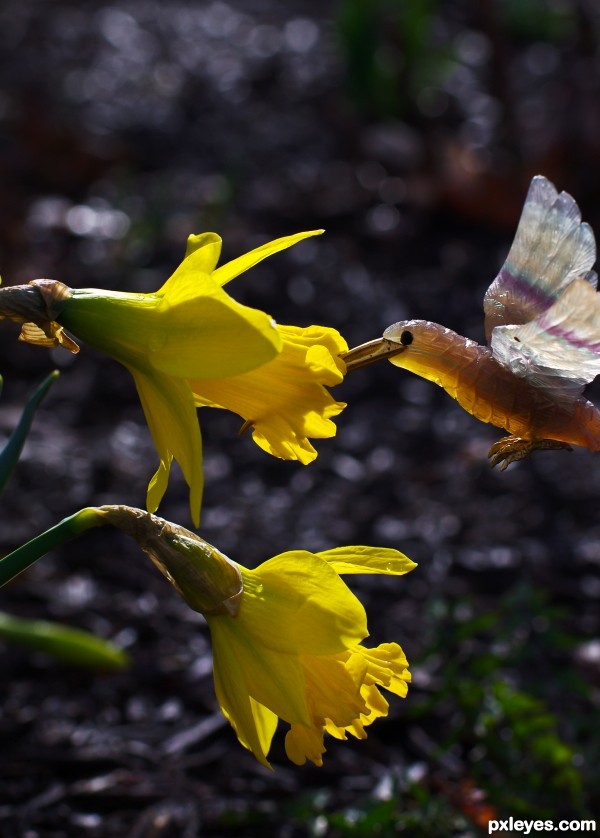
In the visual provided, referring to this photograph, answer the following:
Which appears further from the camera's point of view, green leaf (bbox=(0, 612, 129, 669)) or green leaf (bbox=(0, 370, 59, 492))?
green leaf (bbox=(0, 612, 129, 669))

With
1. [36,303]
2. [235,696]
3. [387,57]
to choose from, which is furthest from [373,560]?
[387,57]

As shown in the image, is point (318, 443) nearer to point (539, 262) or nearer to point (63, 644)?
point (63, 644)

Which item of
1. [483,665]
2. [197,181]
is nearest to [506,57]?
[197,181]

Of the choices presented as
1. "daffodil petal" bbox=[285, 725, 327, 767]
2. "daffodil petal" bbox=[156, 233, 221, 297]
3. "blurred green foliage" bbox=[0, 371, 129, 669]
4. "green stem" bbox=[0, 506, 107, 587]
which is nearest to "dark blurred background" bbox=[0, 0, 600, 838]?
"blurred green foliage" bbox=[0, 371, 129, 669]

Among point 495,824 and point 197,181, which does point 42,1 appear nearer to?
point 197,181

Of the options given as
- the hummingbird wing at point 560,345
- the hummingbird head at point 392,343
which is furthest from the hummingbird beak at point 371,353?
the hummingbird wing at point 560,345

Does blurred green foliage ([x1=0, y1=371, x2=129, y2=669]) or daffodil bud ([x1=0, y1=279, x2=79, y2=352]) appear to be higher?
daffodil bud ([x1=0, y1=279, x2=79, y2=352])

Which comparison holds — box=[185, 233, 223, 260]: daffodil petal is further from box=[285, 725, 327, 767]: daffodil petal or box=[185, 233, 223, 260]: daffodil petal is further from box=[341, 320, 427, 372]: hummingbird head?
box=[285, 725, 327, 767]: daffodil petal
